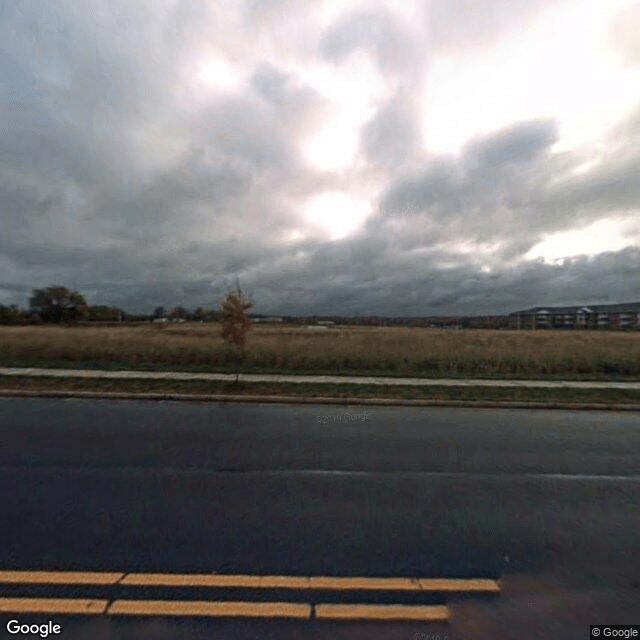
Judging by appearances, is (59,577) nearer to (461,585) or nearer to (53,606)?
(53,606)

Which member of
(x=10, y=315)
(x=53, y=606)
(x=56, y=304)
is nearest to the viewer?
(x=53, y=606)

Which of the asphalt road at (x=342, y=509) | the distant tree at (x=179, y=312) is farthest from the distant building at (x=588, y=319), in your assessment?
the asphalt road at (x=342, y=509)

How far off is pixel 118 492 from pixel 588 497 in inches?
203

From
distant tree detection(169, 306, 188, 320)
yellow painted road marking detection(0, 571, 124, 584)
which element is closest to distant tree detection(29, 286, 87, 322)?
distant tree detection(169, 306, 188, 320)

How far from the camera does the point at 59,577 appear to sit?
2699 mm

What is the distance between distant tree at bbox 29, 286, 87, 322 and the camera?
7475 centimetres

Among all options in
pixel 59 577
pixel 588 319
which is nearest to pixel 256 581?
pixel 59 577

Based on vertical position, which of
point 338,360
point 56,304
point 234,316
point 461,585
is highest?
point 56,304

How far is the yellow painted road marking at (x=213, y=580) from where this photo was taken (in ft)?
8.77

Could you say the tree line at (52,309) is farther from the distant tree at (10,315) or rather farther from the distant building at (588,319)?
the distant building at (588,319)

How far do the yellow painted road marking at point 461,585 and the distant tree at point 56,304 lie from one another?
88793mm

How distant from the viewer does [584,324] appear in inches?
4031

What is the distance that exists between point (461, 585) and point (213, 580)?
1.80 metres

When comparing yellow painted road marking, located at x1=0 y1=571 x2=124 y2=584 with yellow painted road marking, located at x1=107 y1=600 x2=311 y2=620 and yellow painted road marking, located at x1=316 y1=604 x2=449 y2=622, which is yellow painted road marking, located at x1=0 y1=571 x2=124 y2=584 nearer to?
yellow painted road marking, located at x1=107 y1=600 x2=311 y2=620
